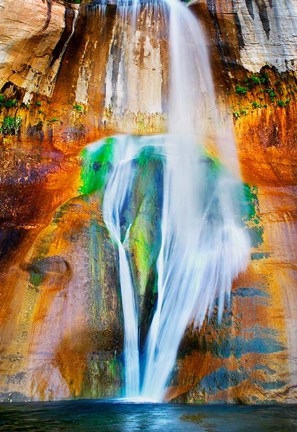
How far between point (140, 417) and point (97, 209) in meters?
5.48

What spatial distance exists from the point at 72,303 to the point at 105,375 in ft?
4.79

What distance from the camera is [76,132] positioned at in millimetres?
14703

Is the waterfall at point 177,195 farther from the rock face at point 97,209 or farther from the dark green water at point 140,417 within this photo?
the dark green water at point 140,417

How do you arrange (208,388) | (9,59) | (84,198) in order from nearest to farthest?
(208,388) < (84,198) < (9,59)

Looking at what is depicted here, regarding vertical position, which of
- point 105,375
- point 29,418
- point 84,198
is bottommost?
point 29,418

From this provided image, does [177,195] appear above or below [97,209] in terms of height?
above

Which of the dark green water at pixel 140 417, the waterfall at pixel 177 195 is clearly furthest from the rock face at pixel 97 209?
the dark green water at pixel 140 417

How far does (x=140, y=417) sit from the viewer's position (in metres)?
6.80

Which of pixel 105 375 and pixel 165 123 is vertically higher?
pixel 165 123

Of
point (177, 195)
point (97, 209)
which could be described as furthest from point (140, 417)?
point (177, 195)

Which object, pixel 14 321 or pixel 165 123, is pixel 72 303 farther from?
pixel 165 123

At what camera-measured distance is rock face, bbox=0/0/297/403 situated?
8656 millimetres

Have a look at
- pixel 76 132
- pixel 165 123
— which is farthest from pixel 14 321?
pixel 165 123

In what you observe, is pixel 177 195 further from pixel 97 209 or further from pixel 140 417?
pixel 140 417
